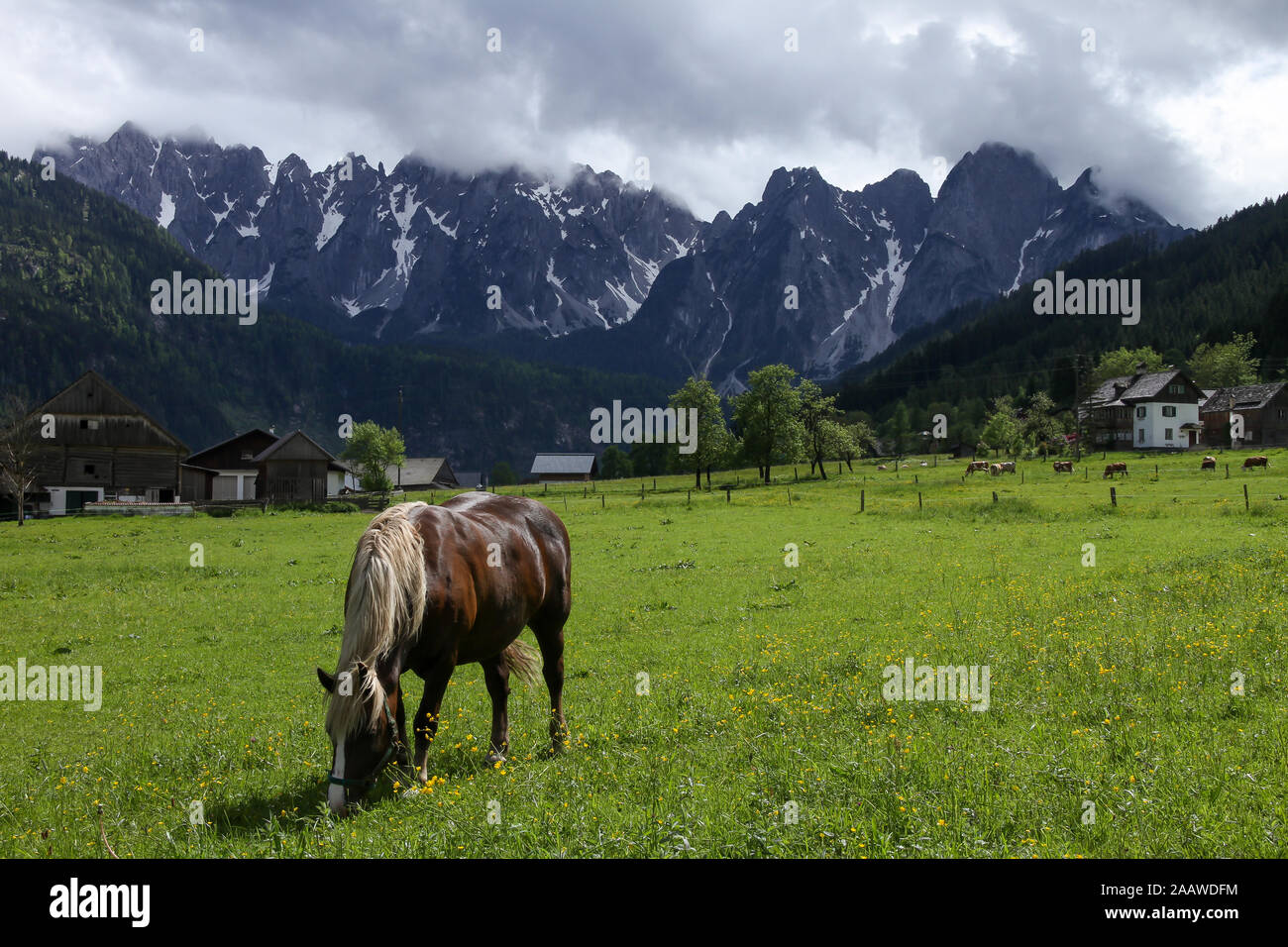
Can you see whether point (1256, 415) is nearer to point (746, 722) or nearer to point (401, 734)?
point (746, 722)

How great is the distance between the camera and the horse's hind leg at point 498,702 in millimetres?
8102

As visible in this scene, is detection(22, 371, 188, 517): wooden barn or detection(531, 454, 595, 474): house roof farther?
detection(531, 454, 595, 474): house roof

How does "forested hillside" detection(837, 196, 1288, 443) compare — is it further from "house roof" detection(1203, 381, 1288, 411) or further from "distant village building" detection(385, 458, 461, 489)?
"distant village building" detection(385, 458, 461, 489)

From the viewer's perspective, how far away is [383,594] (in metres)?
6.52

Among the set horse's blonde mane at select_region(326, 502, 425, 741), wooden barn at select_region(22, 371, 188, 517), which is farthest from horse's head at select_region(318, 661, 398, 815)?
wooden barn at select_region(22, 371, 188, 517)

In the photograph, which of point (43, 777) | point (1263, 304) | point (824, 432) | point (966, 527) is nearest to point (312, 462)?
point (824, 432)

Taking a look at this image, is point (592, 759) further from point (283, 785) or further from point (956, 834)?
point (956, 834)

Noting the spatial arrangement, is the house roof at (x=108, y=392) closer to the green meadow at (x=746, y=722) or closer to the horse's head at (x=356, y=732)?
the green meadow at (x=746, y=722)

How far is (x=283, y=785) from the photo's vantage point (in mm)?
7680

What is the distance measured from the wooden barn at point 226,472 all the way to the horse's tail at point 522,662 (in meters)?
96.9

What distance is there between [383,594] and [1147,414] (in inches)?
4663

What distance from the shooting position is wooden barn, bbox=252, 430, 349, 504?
90938 millimetres
